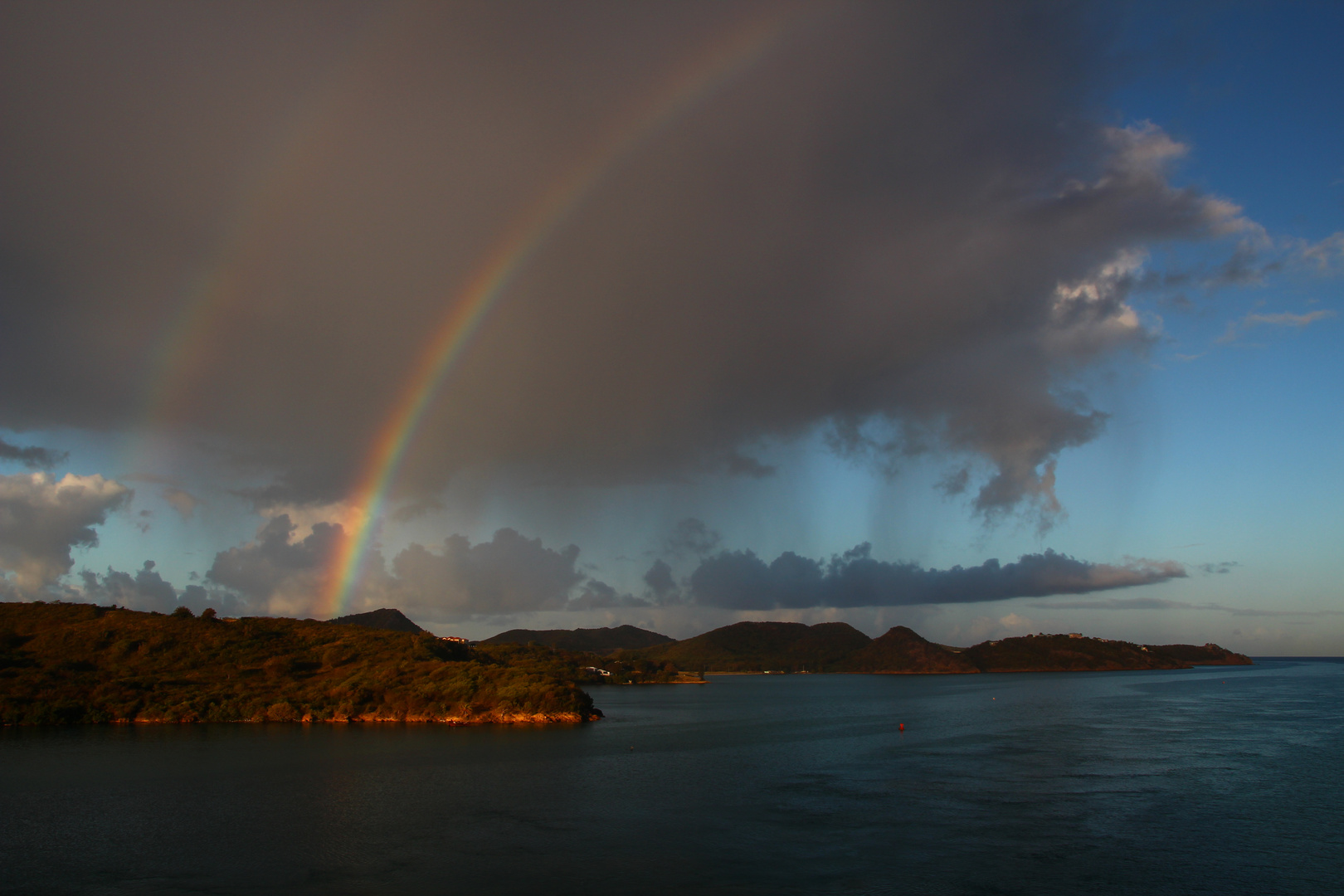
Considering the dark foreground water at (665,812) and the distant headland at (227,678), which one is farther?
the distant headland at (227,678)

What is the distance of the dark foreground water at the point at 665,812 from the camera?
3647 centimetres

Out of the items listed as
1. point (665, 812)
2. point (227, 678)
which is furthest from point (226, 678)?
point (665, 812)

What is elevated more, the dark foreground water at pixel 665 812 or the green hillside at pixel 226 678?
the green hillside at pixel 226 678

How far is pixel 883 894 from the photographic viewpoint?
3362 cm

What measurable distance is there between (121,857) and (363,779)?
22.7 meters

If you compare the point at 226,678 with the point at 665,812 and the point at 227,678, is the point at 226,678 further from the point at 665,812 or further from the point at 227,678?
the point at 665,812

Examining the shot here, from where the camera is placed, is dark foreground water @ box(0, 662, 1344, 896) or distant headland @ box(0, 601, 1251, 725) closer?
dark foreground water @ box(0, 662, 1344, 896)

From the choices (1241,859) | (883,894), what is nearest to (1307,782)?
(1241,859)

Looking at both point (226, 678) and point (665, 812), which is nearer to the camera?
point (665, 812)

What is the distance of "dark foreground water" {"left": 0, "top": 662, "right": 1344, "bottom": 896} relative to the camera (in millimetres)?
36469

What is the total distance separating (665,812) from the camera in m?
50.9

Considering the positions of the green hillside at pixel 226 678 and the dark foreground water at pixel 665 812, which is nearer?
the dark foreground water at pixel 665 812

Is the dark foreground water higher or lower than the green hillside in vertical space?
lower

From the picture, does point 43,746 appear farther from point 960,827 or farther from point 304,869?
point 960,827
